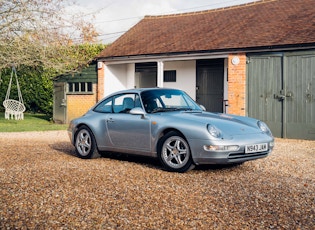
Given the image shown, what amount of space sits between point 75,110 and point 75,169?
13868mm

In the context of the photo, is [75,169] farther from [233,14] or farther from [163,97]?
[233,14]

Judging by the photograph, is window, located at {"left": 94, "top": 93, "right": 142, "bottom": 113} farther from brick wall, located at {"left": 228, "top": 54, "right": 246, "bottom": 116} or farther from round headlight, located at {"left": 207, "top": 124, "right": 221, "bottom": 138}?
brick wall, located at {"left": 228, "top": 54, "right": 246, "bottom": 116}

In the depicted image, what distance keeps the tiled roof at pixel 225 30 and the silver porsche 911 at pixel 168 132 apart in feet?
24.0

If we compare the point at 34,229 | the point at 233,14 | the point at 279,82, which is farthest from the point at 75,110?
the point at 34,229

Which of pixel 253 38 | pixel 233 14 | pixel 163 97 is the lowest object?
pixel 163 97

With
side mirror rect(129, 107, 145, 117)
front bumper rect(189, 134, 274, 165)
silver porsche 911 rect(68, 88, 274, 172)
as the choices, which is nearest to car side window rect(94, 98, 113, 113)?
silver porsche 911 rect(68, 88, 274, 172)

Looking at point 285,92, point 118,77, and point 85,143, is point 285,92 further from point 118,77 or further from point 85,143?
point 118,77

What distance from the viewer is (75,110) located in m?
20.5

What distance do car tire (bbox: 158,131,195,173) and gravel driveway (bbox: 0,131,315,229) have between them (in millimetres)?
149

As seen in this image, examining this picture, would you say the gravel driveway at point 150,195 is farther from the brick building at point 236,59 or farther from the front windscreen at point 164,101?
the brick building at point 236,59

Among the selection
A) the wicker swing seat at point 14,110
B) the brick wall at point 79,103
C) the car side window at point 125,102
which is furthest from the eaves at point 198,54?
the car side window at point 125,102

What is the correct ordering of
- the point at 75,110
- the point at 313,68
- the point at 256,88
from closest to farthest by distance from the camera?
the point at 313,68 < the point at 256,88 < the point at 75,110

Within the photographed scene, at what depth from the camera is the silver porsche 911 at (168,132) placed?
6.47 metres

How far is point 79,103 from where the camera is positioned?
20391 mm
